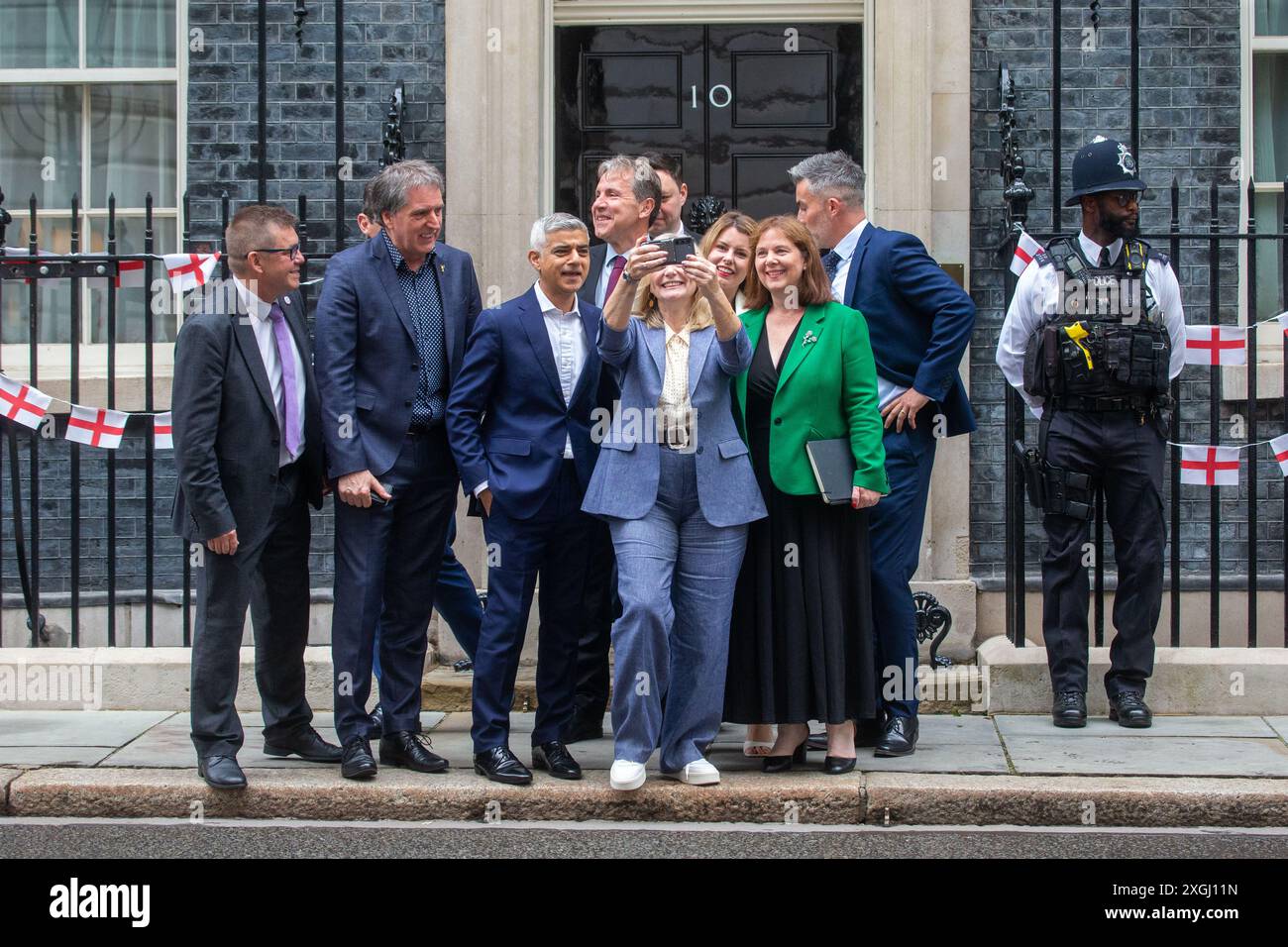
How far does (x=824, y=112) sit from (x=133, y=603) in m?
4.27

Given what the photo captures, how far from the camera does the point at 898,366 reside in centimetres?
673

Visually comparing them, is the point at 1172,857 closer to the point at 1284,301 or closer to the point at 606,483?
the point at 606,483

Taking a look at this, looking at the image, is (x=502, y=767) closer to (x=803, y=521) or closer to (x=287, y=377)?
(x=803, y=521)

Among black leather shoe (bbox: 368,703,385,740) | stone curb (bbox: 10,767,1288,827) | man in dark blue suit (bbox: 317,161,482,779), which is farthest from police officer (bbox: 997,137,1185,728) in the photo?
black leather shoe (bbox: 368,703,385,740)

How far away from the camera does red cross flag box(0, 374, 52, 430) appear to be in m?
A: 7.77

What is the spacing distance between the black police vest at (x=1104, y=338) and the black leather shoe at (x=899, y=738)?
149 cm

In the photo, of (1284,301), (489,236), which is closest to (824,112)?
(489,236)

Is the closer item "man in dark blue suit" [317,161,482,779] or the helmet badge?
"man in dark blue suit" [317,161,482,779]

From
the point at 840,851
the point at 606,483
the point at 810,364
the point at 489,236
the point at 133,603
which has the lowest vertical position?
the point at 840,851

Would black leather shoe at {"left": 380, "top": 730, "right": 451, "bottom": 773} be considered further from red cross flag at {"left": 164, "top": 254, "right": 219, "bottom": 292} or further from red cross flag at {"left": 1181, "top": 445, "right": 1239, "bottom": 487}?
red cross flag at {"left": 1181, "top": 445, "right": 1239, "bottom": 487}

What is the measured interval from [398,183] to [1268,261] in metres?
4.79

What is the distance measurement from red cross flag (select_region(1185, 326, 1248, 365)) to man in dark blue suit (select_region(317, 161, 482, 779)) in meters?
3.26

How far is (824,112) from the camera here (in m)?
8.79

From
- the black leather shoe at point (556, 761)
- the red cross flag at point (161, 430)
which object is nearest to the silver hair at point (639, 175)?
the black leather shoe at point (556, 761)
